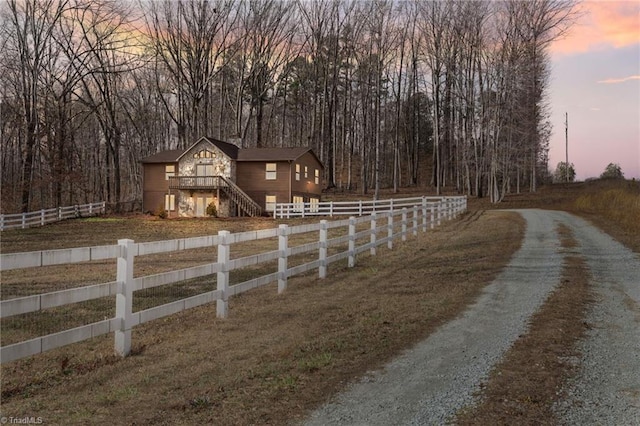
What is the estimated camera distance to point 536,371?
4266 millimetres

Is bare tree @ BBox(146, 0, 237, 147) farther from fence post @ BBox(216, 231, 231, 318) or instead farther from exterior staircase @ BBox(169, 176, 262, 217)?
fence post @ BBox(216, 231, 231, 318)

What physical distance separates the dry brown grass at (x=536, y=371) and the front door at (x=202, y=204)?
99.8 ft

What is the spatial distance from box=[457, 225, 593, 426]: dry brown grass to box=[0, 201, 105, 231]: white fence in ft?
95.7

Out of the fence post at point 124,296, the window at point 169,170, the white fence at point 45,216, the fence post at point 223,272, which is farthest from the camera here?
the window at point 169,170

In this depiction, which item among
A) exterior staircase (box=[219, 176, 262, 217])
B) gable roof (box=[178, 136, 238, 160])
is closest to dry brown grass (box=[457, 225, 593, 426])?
exterior staircase (box=[219, 176, 262, 217])

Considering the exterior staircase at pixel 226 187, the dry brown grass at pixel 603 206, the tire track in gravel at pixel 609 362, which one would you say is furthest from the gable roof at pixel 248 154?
the tire track in gravel at pixel 609 362

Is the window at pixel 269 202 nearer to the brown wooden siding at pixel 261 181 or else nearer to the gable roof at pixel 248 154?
the brown wooden siding at pixel 261 181

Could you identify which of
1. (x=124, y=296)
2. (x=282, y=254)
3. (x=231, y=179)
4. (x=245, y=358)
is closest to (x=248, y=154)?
(x=231, y=179)

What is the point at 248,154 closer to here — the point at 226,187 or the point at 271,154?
the point at 271,154

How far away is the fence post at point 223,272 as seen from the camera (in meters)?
6.35

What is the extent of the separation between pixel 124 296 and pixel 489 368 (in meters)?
3.71

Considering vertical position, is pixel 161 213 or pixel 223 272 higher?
pixel 161 213

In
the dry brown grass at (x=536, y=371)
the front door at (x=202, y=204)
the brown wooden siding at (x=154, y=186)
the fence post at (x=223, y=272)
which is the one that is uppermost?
the brown wooden siding at (x=154, y=186)

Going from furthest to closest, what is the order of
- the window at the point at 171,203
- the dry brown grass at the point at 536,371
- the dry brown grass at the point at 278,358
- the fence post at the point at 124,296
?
the window at the point at 171,203 → the fence post at the point at 124,296 → the dry brown grass at the point at 278,358 → the dry brown grass at the point at 536,371
